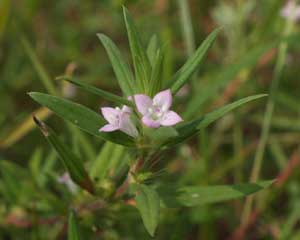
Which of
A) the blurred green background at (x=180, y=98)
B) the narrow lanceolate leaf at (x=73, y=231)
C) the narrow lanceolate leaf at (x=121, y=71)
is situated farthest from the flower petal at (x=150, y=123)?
the blurred green background at (x=180, y=98)

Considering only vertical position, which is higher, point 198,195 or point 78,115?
point 78,115

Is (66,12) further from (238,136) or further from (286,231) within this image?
(286,231)

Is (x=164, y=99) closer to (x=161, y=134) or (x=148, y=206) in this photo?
(x=161, y=134)

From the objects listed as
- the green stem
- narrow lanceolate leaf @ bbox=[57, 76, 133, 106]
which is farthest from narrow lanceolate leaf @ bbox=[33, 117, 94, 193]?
the green stem

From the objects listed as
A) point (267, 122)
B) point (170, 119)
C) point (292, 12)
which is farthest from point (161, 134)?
point (292, 12)

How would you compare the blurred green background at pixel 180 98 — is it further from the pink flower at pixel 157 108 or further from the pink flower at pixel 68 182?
the pink flower at pixel 157 108

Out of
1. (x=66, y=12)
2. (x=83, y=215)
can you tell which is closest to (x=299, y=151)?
(x=83, y=215)
